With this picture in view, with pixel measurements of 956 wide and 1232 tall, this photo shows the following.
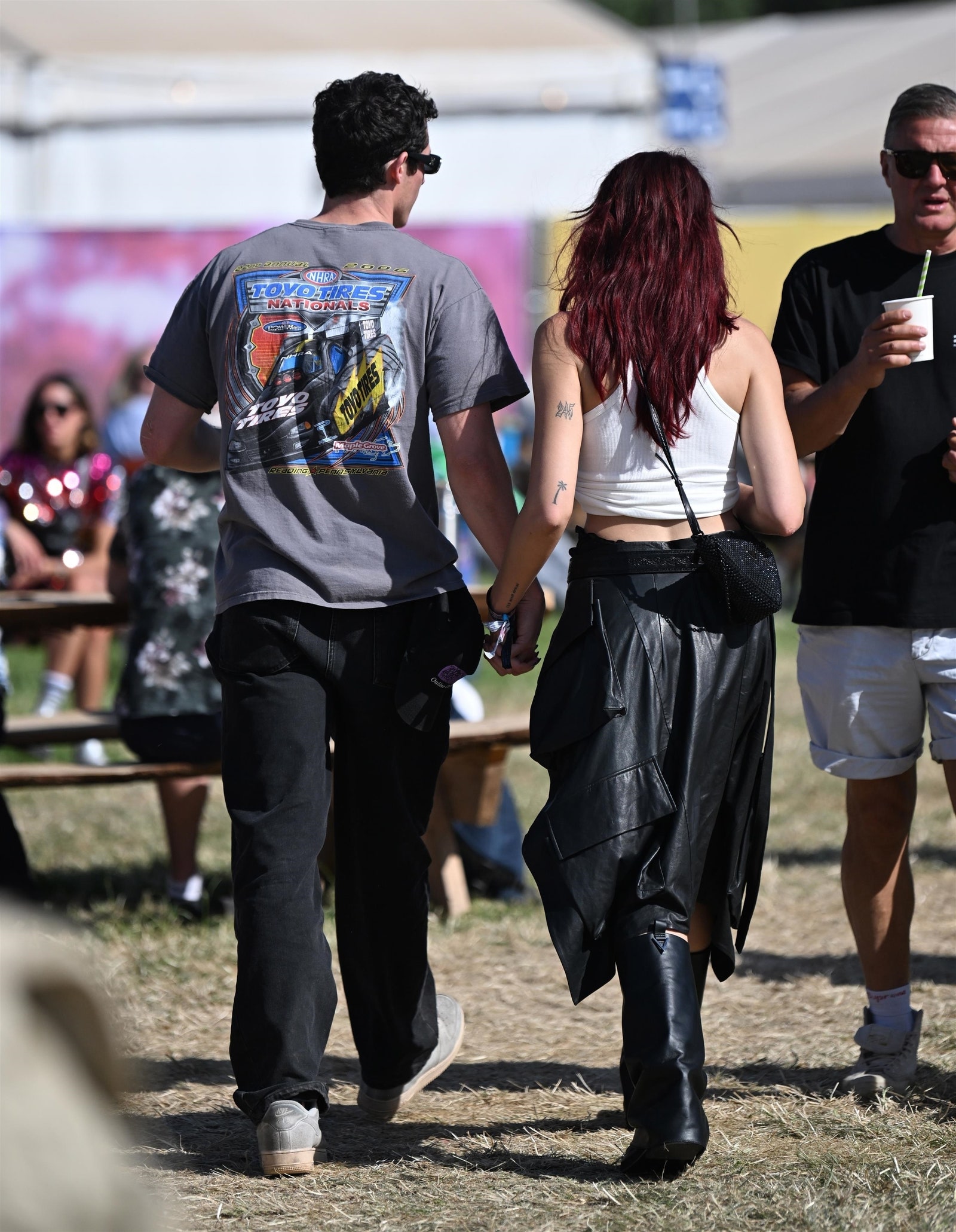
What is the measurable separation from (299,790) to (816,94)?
85.3 feet

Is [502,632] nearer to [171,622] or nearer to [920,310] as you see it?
[920,310]

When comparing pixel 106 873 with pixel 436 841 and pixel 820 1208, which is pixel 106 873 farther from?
pixel 820 1208

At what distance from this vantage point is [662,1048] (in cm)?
273

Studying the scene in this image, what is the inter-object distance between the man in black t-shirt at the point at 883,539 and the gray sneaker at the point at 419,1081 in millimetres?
884

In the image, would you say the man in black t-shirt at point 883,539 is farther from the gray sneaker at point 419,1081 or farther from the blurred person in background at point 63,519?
the blurred person in background at point 63,519

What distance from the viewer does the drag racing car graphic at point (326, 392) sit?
297 cm

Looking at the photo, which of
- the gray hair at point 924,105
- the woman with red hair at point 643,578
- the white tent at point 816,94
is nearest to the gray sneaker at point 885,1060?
the woman with red hair at point 643,578

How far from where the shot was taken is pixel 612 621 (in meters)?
2.86

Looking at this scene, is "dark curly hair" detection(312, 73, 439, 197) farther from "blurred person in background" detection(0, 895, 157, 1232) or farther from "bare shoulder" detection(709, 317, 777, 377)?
"blurred person in background" detection(0, 895, 157, 1232)

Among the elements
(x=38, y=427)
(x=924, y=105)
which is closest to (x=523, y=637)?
(x=924, y=105)

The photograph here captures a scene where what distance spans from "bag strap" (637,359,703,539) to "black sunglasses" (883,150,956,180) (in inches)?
33.5

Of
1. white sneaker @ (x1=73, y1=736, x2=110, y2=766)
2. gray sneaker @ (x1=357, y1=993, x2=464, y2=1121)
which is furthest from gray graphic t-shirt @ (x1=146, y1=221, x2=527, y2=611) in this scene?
white sneaker @ (x1=73, y1=736, x2=110, y2=766)

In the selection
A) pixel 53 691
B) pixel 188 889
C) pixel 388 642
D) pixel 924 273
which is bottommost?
pixel 188 889

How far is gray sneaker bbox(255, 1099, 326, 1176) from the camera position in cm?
296
